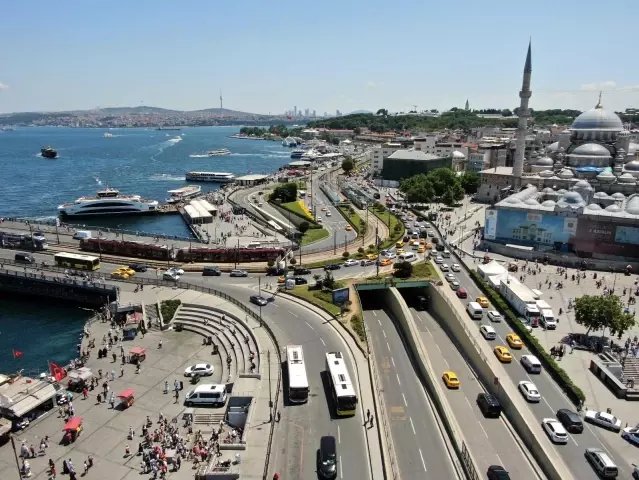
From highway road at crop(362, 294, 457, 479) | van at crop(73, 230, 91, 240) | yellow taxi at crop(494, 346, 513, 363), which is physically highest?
van at crop(73, 230, 91, 240)

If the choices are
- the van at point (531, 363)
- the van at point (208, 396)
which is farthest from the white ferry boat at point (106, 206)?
the van at point (531, 363)

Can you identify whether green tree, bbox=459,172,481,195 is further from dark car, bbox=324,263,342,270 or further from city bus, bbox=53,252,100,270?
city bus, bbox=53,252,100,270

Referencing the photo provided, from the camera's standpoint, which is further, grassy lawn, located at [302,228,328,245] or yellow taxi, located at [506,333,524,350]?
grassy lawn, located at [302,228,328,245]

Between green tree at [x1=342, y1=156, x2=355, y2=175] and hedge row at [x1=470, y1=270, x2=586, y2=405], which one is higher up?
green tree at [x1=342, y1=156, x2=355, y2=175]

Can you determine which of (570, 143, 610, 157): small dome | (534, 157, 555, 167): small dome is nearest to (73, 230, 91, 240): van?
(534, 157, 555, 167): small dome

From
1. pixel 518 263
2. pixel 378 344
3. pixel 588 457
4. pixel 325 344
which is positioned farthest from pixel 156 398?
pixel 518 263

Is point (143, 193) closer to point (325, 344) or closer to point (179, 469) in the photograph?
point (325, 344)

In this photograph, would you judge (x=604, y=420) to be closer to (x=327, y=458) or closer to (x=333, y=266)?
(x=327, y=458)

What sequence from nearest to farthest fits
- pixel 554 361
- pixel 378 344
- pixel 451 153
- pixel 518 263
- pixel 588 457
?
pixel 588 457 → pixel 554 361 → pixel 378 344 → pixel 518 263 → pixel 451 153

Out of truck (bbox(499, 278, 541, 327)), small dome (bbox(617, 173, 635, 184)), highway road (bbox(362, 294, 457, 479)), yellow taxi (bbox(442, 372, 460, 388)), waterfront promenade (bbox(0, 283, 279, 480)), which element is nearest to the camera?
waterfront promenade (bbox(0, 283, 279, 480))
